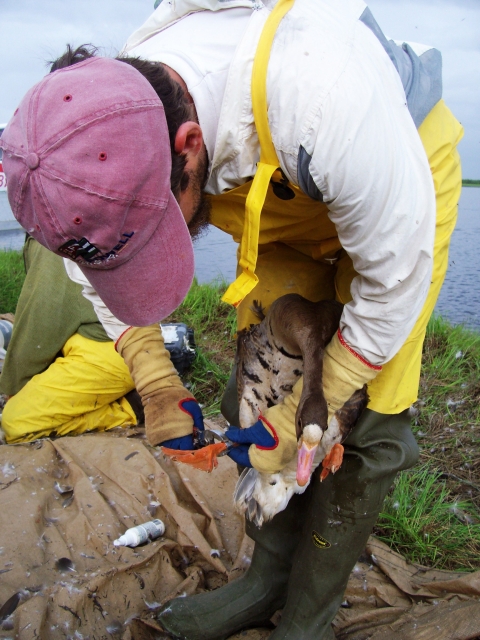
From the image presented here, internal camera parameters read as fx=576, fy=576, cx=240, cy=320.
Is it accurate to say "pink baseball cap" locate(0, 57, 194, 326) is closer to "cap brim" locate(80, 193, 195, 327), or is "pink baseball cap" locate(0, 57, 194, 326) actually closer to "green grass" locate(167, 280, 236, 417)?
"cap brim" locate(80, 193, 195, 327)

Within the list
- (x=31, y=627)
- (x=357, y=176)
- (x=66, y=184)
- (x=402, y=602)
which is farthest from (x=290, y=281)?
(x=31, y=627)

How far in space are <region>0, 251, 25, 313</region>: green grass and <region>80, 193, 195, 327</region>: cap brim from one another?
376cm

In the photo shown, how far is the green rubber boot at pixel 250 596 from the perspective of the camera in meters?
1.97

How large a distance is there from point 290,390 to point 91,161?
3.59 feet

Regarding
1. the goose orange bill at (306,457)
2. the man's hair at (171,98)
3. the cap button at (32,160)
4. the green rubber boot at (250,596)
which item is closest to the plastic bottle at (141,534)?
the green rubber boot at (250,596)

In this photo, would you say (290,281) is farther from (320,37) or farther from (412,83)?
(320,37)

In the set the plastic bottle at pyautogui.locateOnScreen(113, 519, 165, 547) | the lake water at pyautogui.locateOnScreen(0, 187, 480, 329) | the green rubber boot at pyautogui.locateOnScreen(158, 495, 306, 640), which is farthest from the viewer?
the lake water at pyautogui.locateOnScreen(0, 187, 480, 329)

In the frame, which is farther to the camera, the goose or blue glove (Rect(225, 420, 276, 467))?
blue glove (Rect(225, 420, 276, 467))

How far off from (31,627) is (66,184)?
1.44 m

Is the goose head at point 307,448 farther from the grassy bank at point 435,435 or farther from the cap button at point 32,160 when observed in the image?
the grassy bank at point 435,435

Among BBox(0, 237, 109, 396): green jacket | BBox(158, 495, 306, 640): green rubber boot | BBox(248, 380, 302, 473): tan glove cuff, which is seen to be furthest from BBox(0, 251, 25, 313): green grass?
BBox(248, 380, 302, 473): tan glove cuff

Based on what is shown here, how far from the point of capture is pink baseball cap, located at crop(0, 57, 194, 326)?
1.15 meters

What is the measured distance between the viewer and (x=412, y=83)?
4.84 feet

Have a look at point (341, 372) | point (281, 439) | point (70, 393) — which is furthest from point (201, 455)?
point (70, 393)
